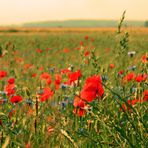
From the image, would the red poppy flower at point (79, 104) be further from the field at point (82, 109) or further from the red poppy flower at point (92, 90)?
the red poppy flower at point (92, 90)

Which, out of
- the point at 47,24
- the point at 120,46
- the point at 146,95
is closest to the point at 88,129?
the point at 146,95

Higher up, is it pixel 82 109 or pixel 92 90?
pixel 92 90

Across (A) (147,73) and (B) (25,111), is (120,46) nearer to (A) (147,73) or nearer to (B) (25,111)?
(A) (147,73)

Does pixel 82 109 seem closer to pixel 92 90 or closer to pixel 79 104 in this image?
pixel 79 104

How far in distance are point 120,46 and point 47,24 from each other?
7819 inches

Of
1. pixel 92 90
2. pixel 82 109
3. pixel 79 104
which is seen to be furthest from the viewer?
pixel 82 109

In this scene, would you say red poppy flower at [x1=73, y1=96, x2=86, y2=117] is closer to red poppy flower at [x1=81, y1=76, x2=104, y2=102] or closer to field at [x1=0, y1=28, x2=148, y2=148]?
field at [x1=0, y1=28, x2=148, y2=148]

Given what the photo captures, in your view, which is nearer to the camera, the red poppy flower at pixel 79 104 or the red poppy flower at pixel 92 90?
the red poppy flower at pixel 92 90

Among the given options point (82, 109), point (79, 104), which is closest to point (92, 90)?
point (79, 104)

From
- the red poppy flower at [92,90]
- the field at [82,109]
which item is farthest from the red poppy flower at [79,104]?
the red poppy flower at [92,90]

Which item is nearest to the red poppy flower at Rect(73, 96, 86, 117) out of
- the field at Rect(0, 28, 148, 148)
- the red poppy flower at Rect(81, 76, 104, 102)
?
the field at Rect(0, 28, 148, 148)

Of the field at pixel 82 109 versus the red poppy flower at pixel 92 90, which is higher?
the red poppy flower at pixel 92 90

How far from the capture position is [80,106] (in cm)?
227

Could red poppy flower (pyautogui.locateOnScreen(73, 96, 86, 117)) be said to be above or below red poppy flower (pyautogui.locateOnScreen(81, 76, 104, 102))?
below
